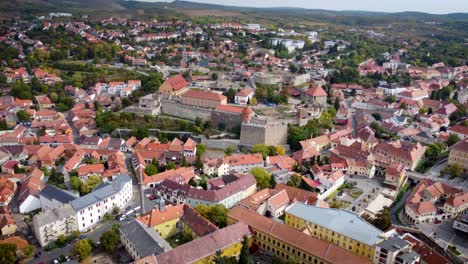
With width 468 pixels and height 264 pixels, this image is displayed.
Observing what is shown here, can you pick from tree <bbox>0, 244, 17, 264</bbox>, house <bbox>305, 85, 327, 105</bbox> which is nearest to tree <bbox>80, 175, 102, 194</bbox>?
tree <bbox>0, 244, 17, 264</bbox>

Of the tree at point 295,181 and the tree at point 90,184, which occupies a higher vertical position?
the tree at point 295,181

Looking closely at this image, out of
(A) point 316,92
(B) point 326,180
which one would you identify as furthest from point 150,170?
(A) point 316,92

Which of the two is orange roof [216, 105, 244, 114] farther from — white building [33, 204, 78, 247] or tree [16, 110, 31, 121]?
tree [16, 110, 31, 121]

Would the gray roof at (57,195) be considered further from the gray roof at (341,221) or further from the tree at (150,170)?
the gray roof at (341,221)

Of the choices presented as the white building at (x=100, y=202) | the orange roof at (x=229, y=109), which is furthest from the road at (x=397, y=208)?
the white building at (x=100, y=202)

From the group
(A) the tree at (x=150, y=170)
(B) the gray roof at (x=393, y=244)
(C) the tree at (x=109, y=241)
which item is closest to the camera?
(B) the gray roof at (x=393, y=244)

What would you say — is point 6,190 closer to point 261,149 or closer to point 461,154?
point 261,149
